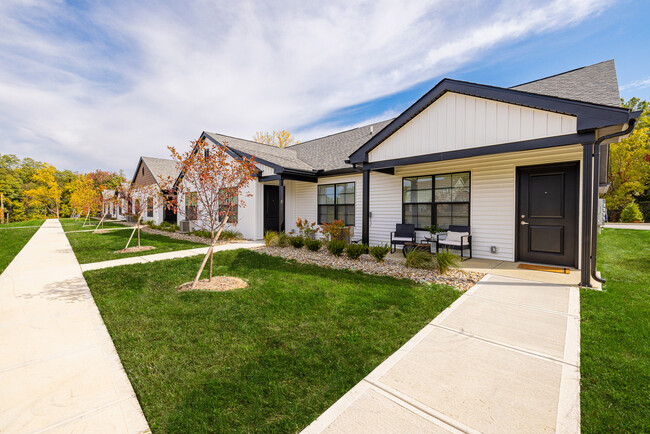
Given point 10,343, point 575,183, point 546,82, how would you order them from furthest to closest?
1. point 546,82
2. point 575,183
3. point 10,343

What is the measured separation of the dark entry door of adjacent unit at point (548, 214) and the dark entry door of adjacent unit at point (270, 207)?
30.7 ft

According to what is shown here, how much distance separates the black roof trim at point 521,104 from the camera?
4.49 meters

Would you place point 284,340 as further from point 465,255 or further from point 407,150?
point 465,255

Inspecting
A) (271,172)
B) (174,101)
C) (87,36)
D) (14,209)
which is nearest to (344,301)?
(271,172)

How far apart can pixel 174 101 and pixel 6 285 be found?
9543 millimetres

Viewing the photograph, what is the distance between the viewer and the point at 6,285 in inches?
201

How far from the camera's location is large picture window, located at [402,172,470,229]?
7.73 metres

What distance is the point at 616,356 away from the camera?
2.60m

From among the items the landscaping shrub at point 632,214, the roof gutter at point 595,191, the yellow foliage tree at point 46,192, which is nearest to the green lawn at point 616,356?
the roof gutter at point 595,191

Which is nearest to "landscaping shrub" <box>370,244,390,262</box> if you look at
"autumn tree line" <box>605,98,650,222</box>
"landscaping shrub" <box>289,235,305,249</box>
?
"landscaping shrub" <box>289,235,305,249</box>

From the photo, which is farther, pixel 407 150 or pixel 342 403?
pixel 407 150

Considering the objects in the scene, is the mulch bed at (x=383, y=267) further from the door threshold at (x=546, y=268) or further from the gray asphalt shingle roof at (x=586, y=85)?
the gray asphalt shingle roof at (x=586, y=85)

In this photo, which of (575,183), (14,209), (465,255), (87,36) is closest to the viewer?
(575,183)

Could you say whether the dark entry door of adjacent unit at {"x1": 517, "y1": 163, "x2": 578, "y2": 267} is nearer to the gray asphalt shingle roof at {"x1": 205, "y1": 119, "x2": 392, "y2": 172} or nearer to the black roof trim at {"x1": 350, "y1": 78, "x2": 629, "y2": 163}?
the black roof trim at {"x1": 350, "y1": 78, "x2": 629, "y2": 163}
